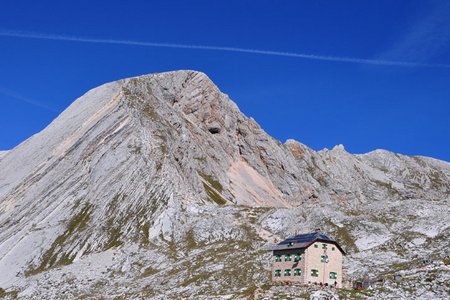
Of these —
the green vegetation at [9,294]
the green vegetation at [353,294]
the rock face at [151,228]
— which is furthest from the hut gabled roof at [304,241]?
the green vegetation at [9,294]

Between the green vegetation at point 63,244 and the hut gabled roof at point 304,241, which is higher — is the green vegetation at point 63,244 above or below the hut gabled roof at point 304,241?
above

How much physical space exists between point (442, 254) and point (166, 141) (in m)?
→ 99.9

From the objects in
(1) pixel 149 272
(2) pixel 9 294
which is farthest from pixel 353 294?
(2) pixel 9 294

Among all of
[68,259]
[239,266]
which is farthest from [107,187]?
[239,266]

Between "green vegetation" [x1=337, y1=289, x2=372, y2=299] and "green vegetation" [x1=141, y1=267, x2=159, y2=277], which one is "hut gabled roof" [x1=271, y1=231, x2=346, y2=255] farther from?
"green vegetation" [x1=141, y1=267, x2=159, y2=277]

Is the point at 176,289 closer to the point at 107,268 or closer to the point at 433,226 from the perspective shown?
the point at 107,268

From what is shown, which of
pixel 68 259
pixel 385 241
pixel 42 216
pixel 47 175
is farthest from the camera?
pixel 47 175

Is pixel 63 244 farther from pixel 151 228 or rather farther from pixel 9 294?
pixel 151 228

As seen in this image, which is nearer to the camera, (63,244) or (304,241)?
(304,241)

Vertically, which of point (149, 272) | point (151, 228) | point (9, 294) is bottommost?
point (9, 294)

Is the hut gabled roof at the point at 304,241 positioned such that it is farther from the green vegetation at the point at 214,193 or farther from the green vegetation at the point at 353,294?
the green vegetation at the point at 214,193

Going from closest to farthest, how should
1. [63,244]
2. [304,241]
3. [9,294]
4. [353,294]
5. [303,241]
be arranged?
1. [353,294]
2. [304,241]
3. [303,241]
4. [9,294]
5. [63,244]

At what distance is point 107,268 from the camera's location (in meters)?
128

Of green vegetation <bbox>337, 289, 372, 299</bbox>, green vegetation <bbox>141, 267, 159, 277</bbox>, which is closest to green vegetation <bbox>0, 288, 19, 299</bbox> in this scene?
green vegetation <bbox>141, 267, 159, 277</bbox>
